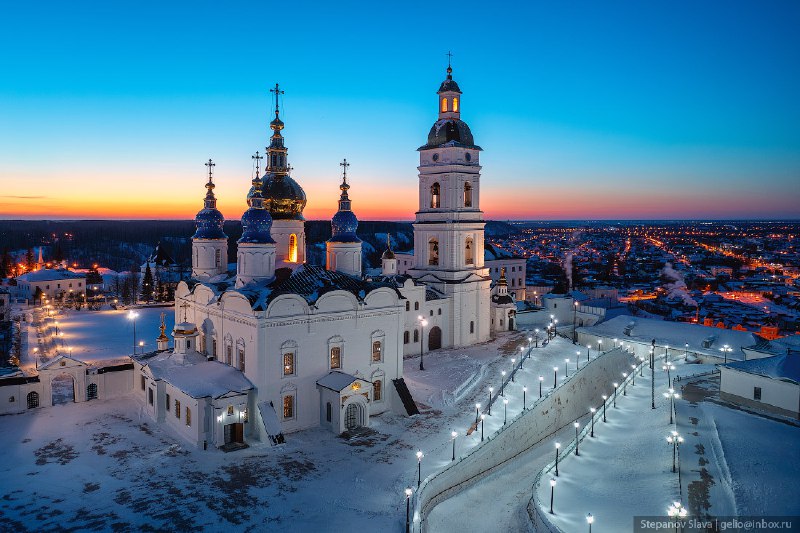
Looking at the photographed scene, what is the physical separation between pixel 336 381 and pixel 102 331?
25121mm

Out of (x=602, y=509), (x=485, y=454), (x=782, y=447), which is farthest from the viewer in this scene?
(x=485, y=454)

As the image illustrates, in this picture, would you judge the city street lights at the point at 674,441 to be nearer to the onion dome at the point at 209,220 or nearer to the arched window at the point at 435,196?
the arched window at the point at 435,196

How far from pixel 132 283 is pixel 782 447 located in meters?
69.7

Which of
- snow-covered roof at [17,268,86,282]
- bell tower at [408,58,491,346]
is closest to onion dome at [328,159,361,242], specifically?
bell tower at [408,58,491,346]

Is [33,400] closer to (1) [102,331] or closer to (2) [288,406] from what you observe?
(2) [288,406]

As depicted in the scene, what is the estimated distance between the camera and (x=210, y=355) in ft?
80.9

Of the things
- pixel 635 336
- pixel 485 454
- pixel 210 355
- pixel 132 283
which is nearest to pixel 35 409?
pixel 210 355

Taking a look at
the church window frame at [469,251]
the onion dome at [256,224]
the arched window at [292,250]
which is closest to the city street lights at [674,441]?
the onion dome at [256,224]

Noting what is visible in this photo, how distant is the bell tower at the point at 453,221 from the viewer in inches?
1351

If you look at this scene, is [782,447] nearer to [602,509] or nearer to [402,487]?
[602,509]

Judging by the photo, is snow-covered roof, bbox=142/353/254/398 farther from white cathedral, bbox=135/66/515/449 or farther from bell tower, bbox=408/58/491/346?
bell tower, bbox=408/58/491/346

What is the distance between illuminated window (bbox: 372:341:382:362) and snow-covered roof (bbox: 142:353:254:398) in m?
5.41

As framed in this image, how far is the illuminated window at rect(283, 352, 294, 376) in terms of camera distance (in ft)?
70.6

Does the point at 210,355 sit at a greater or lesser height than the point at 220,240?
lesser
